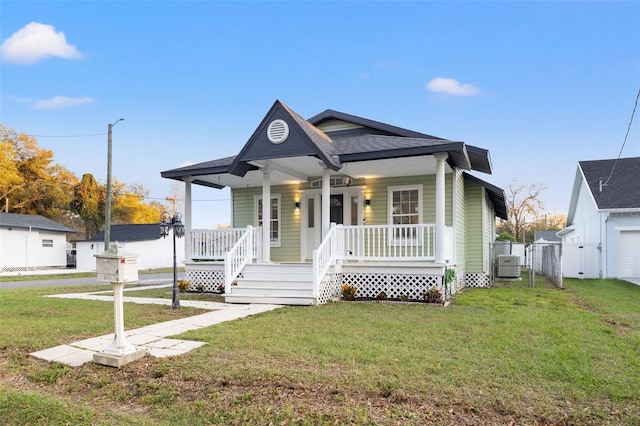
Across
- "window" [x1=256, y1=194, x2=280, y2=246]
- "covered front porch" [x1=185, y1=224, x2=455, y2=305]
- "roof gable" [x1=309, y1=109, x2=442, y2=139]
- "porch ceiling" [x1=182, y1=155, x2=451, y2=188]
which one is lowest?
"covered front porch" [x1=185, y1=224, x2=455, y2=305]

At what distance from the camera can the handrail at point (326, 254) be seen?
9102 mm

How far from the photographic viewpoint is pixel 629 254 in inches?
611

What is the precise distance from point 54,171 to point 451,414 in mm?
42703

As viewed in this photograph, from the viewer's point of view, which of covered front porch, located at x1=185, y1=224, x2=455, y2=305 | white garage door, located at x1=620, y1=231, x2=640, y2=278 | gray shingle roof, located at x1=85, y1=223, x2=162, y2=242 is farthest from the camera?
gray shingle roof, located at x1=85, y1=223, x2=162, y2=242

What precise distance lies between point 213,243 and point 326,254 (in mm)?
3653

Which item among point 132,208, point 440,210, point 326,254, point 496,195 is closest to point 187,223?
point 326,254

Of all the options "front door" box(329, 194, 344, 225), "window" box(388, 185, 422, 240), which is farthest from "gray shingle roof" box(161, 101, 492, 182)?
"front door" box(329, 194, 344, 225)

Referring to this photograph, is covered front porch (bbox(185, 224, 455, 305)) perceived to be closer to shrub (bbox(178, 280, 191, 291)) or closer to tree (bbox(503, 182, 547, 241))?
shrub (bbox(178, 280, 191, 291))

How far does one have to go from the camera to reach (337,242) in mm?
10258

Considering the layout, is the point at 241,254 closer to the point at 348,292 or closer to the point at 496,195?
the point at 348,292

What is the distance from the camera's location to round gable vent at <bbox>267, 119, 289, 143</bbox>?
9789 millimetres

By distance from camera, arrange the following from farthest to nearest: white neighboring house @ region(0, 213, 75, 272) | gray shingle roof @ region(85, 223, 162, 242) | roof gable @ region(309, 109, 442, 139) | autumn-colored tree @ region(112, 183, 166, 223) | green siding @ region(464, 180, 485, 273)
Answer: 1. autumn-colored tree @ region(112, 183, 166, 223)
2. gray shingle roof @ region(85, 223, 162, 242)
3. white neighboring house @ region(0, 213, 75, 272)
4. green siding @ region(464, 180, 485, 273)
5. roof gable @ region(309, 109, 442, 139)

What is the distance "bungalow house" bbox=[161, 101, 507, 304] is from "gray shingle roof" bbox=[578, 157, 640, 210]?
4.48 meters

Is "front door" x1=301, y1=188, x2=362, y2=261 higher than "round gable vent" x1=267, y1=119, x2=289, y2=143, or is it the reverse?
"round gable vent" x1=267, y1=119, x2=289, y2=143
